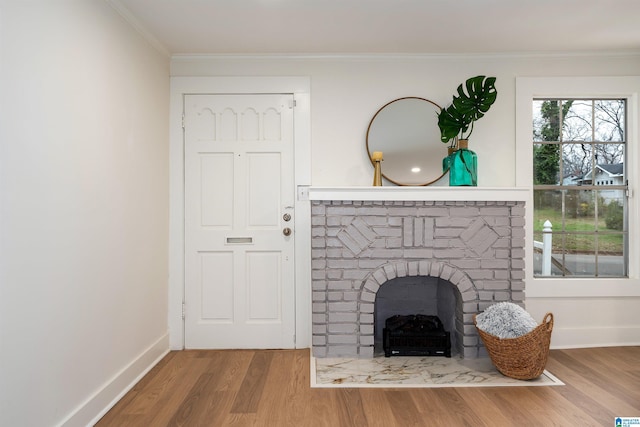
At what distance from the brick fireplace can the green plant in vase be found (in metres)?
0.20

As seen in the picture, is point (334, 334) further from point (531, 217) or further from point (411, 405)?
point (531, 217)

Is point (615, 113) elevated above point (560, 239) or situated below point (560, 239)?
above

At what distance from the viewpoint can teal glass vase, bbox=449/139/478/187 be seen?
3.13m

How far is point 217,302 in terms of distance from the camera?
3412mm

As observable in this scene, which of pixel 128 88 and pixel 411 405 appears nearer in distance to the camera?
pixel 411 405

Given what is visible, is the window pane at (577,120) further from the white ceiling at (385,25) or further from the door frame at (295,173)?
the door frame at (295,173)

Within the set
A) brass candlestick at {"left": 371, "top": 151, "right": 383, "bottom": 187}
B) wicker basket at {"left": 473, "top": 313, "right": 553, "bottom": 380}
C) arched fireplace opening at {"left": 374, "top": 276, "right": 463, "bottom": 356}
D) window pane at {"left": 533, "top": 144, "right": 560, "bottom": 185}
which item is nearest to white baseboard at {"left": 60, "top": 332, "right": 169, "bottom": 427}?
arched fireplace opening at {"left": 374, "top": 276, "right": 463, "bottom": 356}

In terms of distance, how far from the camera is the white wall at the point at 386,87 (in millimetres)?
3414

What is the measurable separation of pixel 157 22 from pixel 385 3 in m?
1.45

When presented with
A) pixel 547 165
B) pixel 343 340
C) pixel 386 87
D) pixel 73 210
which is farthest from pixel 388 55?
pixel 73 210

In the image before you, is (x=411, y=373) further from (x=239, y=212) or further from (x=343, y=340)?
(x=239, y=212)

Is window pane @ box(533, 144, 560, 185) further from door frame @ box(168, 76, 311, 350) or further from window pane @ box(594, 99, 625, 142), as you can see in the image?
door frame @ box(168, 76, 311, 350)

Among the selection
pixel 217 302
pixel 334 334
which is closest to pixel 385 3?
pixel 334 334

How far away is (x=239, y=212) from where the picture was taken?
11.2 ft
